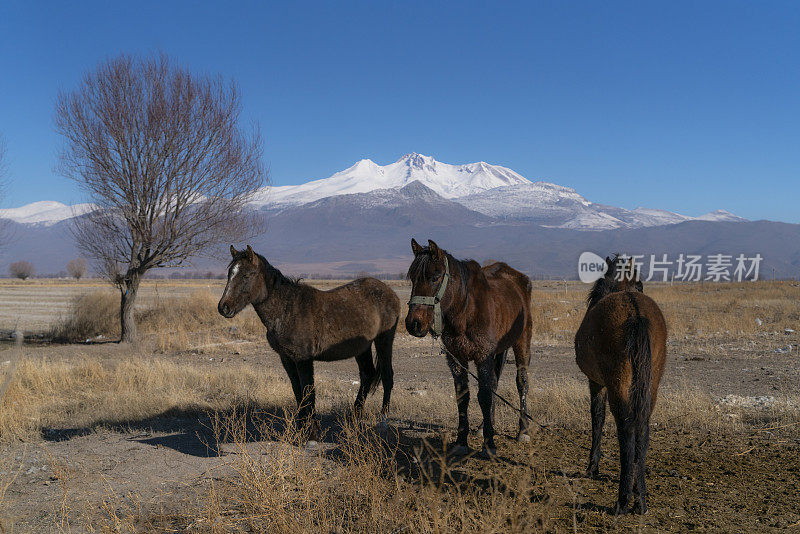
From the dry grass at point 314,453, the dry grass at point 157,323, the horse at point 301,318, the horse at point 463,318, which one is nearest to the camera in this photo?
the dry grass at point 314,453

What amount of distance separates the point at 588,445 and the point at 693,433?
1.41m

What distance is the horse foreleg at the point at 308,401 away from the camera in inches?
246

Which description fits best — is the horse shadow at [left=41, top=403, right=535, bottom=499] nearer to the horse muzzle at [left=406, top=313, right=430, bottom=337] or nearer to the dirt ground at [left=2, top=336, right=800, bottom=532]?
the dirt ground at [left=2, top=336, right=800, bottom=532]

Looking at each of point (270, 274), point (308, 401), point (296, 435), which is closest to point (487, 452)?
point (296, 435)

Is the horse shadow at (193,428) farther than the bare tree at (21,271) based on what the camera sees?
No

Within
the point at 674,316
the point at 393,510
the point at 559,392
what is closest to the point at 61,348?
the point at 559,392

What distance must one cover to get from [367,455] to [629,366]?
2.39 metres

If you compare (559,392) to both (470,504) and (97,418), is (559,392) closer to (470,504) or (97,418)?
(470,504)

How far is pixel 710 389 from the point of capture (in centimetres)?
935

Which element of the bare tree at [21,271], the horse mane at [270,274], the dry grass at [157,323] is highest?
the horse mane at [270,274]

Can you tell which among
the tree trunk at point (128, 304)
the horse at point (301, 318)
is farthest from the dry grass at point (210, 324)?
the horse at point (301, 318)

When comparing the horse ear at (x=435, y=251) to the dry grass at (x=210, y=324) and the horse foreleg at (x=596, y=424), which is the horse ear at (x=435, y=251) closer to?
the horse foreleg at (x=596, y=424)

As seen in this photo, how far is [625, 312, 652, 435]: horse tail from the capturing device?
12.8 ft

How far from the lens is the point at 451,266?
542cm
